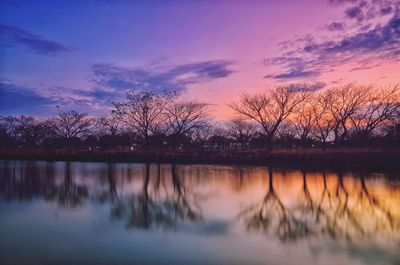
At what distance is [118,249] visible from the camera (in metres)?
7.81

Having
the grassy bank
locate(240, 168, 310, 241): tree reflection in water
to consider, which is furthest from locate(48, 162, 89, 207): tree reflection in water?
the grassy bank

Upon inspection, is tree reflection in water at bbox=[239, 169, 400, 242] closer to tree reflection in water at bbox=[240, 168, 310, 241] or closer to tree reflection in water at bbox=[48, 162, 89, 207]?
tree reflection in water at bbox=[240, 168, 310, 241]

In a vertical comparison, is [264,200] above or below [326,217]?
above

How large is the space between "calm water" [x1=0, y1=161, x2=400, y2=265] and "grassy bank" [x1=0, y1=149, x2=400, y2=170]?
769cm

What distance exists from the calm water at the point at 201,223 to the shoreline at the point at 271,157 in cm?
762

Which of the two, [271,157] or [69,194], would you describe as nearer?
[69,194]

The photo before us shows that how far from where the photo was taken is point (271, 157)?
32625mm

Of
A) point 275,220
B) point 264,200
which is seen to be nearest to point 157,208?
point 275,220

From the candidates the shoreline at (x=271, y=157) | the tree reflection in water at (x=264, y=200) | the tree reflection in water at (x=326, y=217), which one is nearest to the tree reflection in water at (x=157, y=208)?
the tree reflection in water at (x=264, y=200)

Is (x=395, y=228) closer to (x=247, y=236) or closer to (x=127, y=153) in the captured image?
(x=247, y=236)

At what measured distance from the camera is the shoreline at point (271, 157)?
87.0ft

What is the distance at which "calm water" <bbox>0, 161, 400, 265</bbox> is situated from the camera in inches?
294

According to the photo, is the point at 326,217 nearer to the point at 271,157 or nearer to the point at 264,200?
the point at 264,200

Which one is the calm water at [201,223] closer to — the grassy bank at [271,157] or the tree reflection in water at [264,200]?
the tree reflection in water at [264,200]
